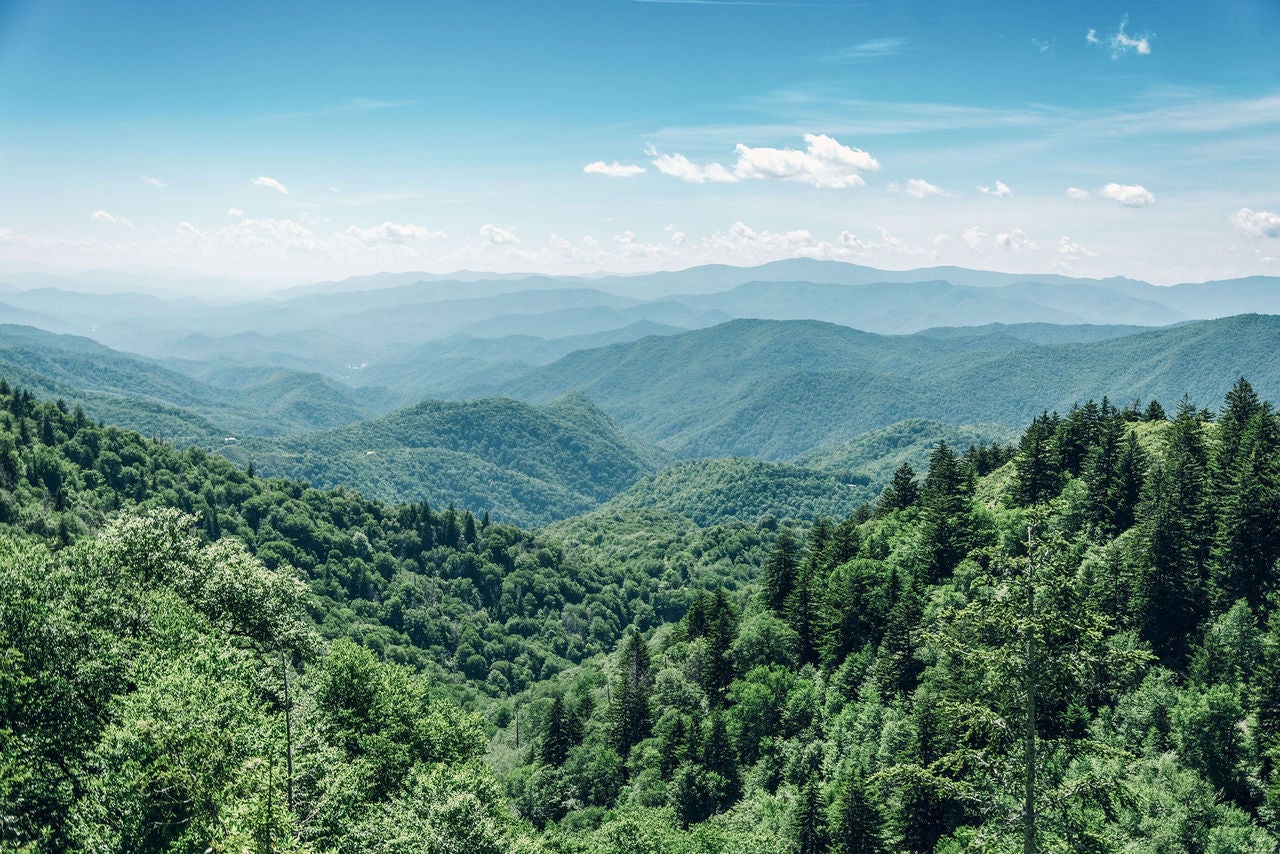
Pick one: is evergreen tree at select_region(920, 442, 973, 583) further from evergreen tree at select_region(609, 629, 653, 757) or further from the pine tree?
evergreen tree at select_region(609, 629, 653, 757)

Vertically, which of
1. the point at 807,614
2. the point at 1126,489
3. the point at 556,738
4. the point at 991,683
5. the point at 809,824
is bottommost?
the point at 556,738

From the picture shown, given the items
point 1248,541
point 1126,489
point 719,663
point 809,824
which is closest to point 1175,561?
point 1248,541

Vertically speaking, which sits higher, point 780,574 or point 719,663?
point 780,574

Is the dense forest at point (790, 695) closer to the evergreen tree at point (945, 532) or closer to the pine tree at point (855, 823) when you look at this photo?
the pine tree at point (855, 823)

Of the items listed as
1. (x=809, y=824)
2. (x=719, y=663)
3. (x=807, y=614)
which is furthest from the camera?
(x=719, y=663)

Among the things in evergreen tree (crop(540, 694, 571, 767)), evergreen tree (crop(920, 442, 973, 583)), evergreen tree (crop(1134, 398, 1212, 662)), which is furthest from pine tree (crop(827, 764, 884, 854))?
evergreen tree (crop(540, 694, 571, 767))

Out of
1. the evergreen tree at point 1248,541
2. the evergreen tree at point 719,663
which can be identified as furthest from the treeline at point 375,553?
the evergreen tree at point 1248,541

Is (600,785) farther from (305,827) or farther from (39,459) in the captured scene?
(39,459)

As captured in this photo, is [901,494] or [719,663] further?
[901,494]

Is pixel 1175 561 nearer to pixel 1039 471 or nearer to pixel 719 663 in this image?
pixel 1039 471
